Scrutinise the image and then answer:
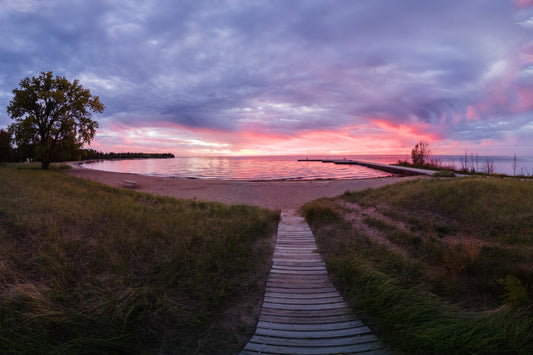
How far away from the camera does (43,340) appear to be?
2684 millimetres

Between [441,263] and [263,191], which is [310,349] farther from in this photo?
[263,191]

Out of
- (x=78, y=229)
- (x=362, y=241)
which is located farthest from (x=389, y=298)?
(x=78, y=229)

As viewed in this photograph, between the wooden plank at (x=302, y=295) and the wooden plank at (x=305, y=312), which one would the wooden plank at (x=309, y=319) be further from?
the wooden plank at (x=302, y=295)

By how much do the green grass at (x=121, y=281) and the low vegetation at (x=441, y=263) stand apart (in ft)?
6.86

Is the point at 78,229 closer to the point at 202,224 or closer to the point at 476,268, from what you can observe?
the point at 202,224

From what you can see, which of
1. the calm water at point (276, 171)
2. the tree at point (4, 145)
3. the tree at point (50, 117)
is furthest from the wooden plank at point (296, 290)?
the tree at point (4, 145)

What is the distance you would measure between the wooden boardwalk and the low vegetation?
0.29 m

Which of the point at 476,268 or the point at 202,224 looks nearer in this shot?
the point at 476,268

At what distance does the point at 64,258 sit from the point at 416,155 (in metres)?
43.8

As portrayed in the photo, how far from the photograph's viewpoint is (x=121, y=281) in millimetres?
3713

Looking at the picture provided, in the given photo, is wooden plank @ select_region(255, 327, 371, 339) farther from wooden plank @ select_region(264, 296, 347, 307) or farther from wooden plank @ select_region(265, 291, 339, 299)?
wooden plank @ select_region(265, 291, 339, 299)

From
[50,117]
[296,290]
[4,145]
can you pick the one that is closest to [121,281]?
[296,290]

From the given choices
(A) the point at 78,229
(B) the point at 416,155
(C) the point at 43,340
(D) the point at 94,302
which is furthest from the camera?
(B) the point at 416,155

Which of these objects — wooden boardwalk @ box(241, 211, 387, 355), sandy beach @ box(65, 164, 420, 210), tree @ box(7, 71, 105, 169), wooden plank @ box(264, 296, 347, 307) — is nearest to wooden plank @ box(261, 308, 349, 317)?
wooden boardwalk @ box(241, 211, 387, 355)
